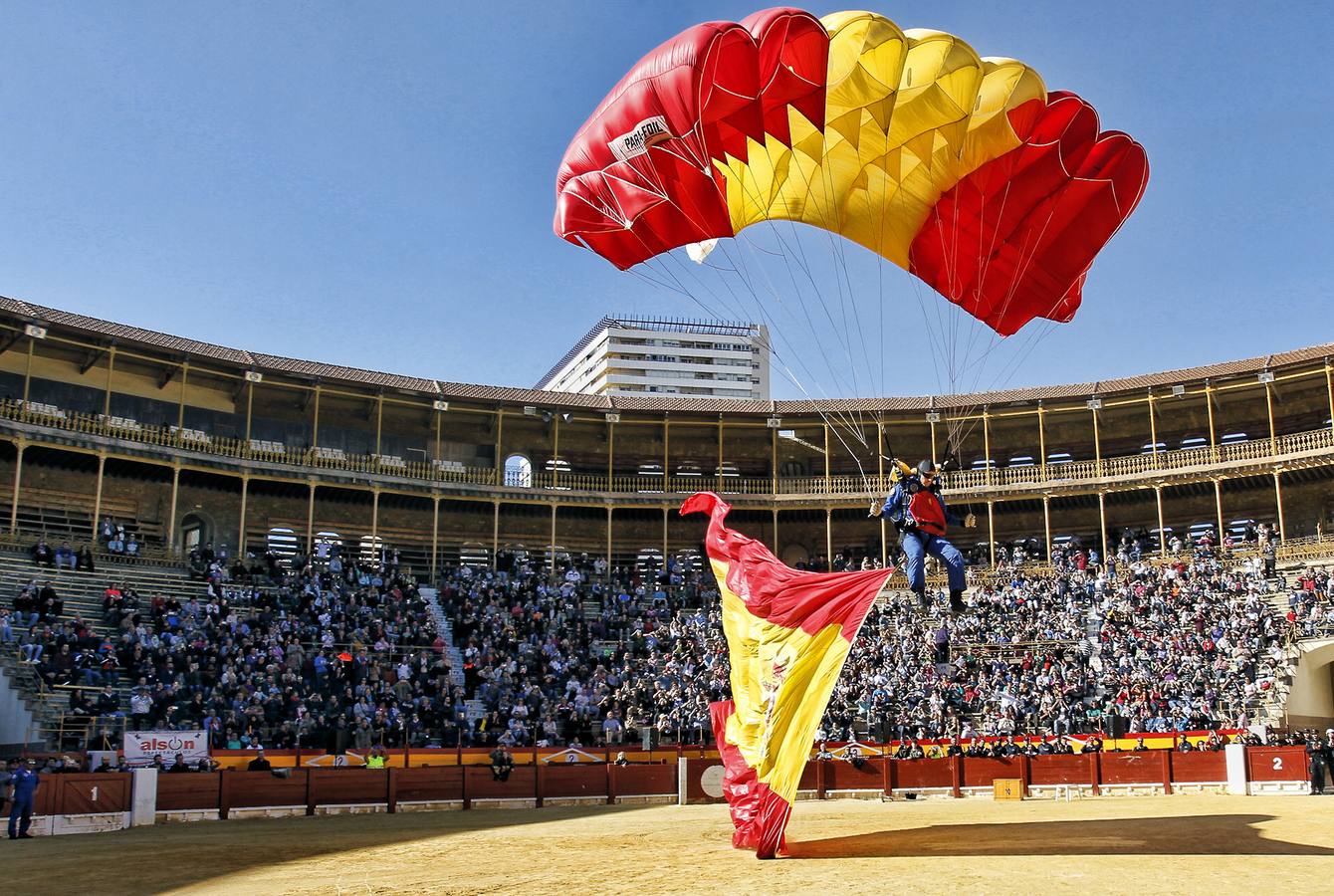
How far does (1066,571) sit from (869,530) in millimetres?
8017

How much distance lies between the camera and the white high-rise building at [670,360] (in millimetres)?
120812

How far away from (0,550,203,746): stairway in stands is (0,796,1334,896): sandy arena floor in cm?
521

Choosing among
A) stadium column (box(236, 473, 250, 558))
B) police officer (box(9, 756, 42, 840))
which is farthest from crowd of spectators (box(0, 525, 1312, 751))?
police officer (box(9, 756, 42, 840))

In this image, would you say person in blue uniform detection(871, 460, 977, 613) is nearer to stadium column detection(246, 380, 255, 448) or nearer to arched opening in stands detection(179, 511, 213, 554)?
stadium column detection(246, 380, 255, 448)

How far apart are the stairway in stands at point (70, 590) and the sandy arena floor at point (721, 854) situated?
521cm

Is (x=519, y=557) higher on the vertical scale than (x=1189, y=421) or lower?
lower

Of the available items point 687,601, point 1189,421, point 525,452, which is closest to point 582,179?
point 687,601

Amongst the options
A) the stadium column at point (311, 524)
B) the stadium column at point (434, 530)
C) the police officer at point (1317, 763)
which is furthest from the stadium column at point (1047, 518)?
the stadium column at point (311, 524)

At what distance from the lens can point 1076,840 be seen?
14891mm

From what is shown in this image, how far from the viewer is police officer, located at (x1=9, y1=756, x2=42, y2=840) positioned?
18.5 metres

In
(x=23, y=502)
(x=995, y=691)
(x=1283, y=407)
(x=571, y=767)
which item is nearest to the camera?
(x=571, y=767)

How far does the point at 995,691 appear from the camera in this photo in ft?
94.2

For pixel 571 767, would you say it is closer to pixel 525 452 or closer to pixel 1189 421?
pixel 525 452

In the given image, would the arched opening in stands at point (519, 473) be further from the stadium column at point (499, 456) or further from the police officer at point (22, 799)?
the police officer at point (22, 799)
